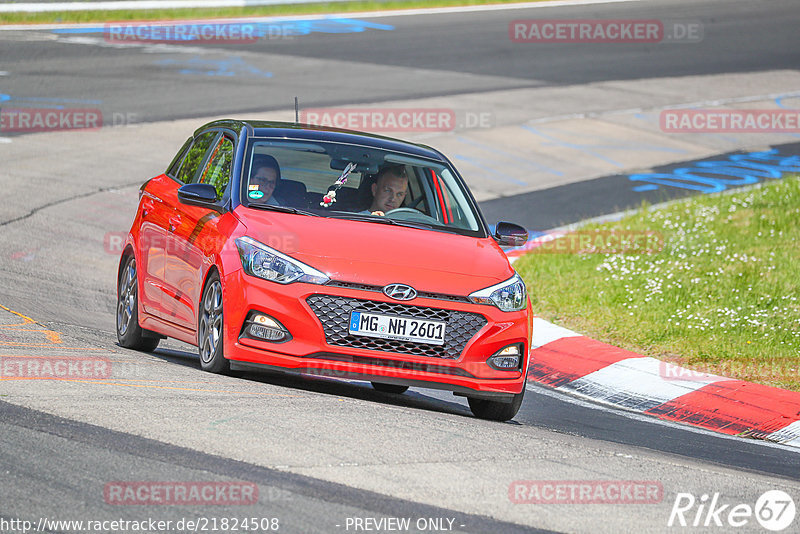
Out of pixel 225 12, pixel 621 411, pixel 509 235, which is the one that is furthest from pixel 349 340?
pixel 225 12

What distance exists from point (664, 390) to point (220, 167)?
3683 mm

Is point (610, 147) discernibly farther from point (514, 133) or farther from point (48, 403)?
point (48, 403)

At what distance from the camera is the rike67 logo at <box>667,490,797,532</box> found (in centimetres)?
545

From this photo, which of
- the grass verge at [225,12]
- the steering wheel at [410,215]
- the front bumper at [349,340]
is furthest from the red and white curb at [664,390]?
the grass verge at [225,12]

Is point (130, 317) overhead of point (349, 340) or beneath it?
beneath

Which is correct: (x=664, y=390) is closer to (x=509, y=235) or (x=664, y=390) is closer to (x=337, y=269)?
(x=509, y=235)

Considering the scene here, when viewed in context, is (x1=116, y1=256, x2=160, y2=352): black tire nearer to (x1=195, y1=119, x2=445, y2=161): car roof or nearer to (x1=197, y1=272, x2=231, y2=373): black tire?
(x1=195, y1=119, x2=445, y2=161): car roof

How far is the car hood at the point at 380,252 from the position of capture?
7.27 meters

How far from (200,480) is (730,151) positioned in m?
17.7

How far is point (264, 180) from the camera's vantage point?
8.22m

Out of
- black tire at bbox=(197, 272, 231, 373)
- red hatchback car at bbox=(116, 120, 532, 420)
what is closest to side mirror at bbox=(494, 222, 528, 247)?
red hatchback car at bbox=(116, 120, 532, 420)

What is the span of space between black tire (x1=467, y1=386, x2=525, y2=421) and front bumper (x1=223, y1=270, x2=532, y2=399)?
390mm

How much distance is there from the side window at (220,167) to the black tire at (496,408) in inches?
85.2

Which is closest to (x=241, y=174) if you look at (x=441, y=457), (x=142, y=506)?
(x=441, y=457)
